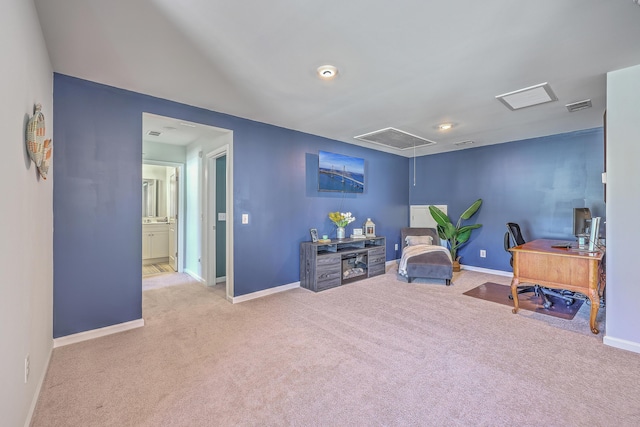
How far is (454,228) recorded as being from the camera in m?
5.30

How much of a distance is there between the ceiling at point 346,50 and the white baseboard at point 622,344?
2.26 metres

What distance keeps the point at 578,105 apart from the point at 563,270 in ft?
6.06

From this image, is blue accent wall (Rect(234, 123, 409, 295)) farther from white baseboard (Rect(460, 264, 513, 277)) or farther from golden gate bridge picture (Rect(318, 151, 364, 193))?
white baseboard (Rect(460, 264, 513, 277))

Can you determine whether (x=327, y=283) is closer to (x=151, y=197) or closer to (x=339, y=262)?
(x=339, y=262)

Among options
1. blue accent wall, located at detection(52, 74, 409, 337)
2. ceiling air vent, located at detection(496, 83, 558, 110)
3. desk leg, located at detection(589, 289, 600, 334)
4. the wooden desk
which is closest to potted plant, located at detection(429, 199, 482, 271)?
the wooden desk

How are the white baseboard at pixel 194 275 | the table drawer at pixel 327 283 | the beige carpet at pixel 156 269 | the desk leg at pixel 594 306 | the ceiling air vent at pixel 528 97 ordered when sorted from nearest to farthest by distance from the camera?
the desk leg at pixel 594 306 → the ceiling air vent at pixel 528 97 → the table drawer at pixel 327 283 → the white baseboard at pixel 194 275 → the beige carpet at pixel 156 269

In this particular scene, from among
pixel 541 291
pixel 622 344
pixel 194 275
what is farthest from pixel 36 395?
pixel 541 291

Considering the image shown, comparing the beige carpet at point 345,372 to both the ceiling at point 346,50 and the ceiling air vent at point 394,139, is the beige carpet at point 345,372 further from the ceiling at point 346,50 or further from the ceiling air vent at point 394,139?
the ceiling air vent at point 394,139

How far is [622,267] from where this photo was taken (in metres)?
2.40

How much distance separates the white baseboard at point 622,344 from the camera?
2.32m

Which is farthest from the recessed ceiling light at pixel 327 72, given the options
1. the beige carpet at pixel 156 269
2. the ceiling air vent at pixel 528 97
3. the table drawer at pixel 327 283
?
the beige carpet at pixel 156 269

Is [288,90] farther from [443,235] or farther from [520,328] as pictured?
[443,235]

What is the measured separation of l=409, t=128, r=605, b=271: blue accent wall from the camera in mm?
4258

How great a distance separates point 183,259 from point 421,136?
4.64m
